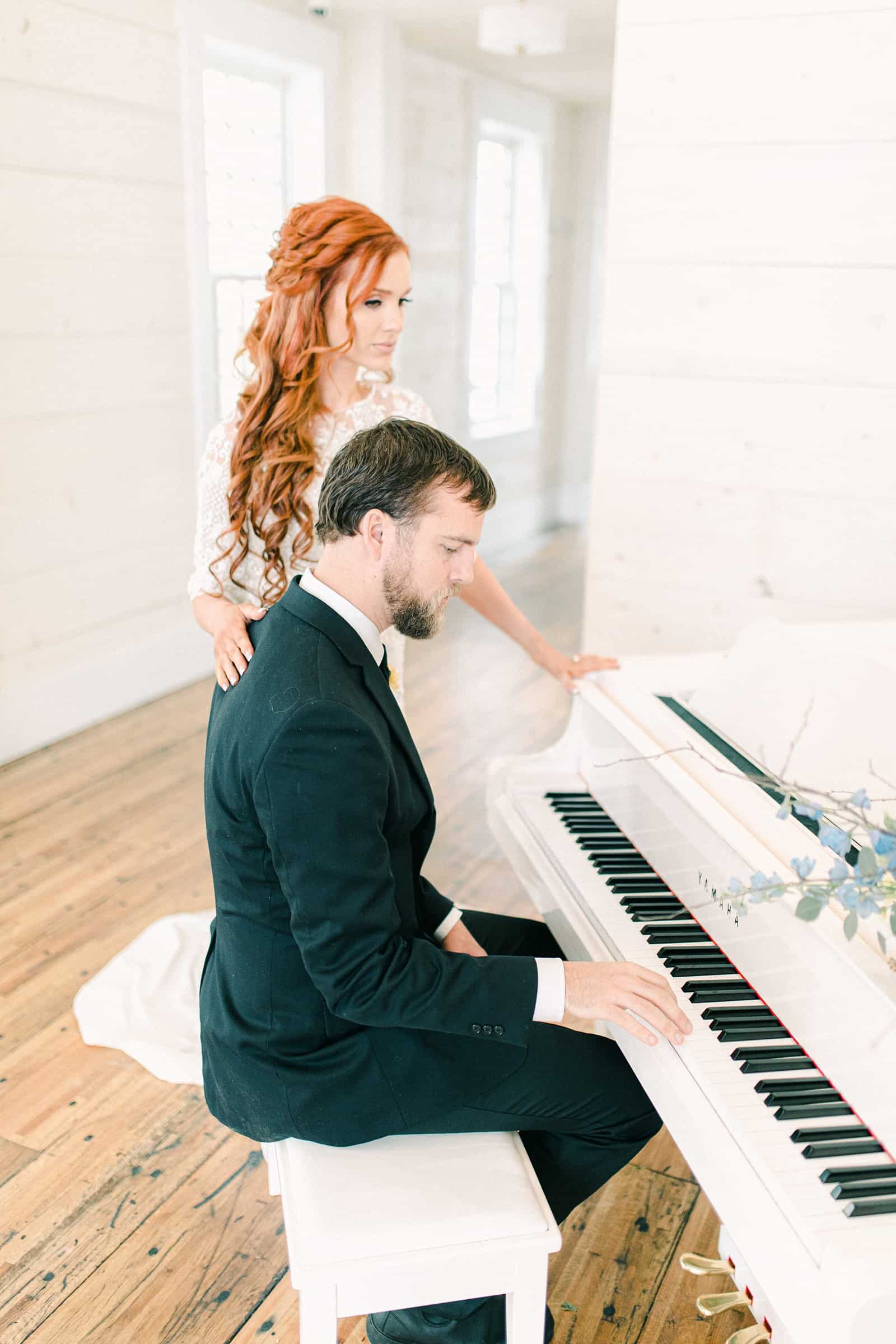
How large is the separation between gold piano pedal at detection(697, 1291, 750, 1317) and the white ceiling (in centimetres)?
461

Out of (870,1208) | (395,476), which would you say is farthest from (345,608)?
(870,1208)

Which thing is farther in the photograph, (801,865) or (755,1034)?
(755,1034)

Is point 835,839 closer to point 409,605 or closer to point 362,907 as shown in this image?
point 362,907

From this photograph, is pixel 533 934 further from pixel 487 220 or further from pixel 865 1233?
pixel 487 220

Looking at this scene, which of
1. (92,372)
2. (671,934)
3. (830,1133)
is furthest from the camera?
(92,372)

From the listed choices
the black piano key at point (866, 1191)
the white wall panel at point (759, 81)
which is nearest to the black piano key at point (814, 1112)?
the black piano key at point (866, 1191)

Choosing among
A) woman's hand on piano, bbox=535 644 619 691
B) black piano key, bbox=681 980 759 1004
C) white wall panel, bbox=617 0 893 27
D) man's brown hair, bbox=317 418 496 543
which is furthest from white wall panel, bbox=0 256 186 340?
black piano key, bbox=681 980 759 1004

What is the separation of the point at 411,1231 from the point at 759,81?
2581 millimetres

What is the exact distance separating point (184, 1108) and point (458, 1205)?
3.69 feet

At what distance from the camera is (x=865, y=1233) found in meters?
1.12

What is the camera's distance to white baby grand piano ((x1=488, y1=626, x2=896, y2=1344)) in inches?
44.9

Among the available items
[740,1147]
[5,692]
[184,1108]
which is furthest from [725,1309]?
[5,692]

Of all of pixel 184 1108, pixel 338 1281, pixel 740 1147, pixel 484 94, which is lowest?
pixel 184 1108

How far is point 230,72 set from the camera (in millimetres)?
4828
